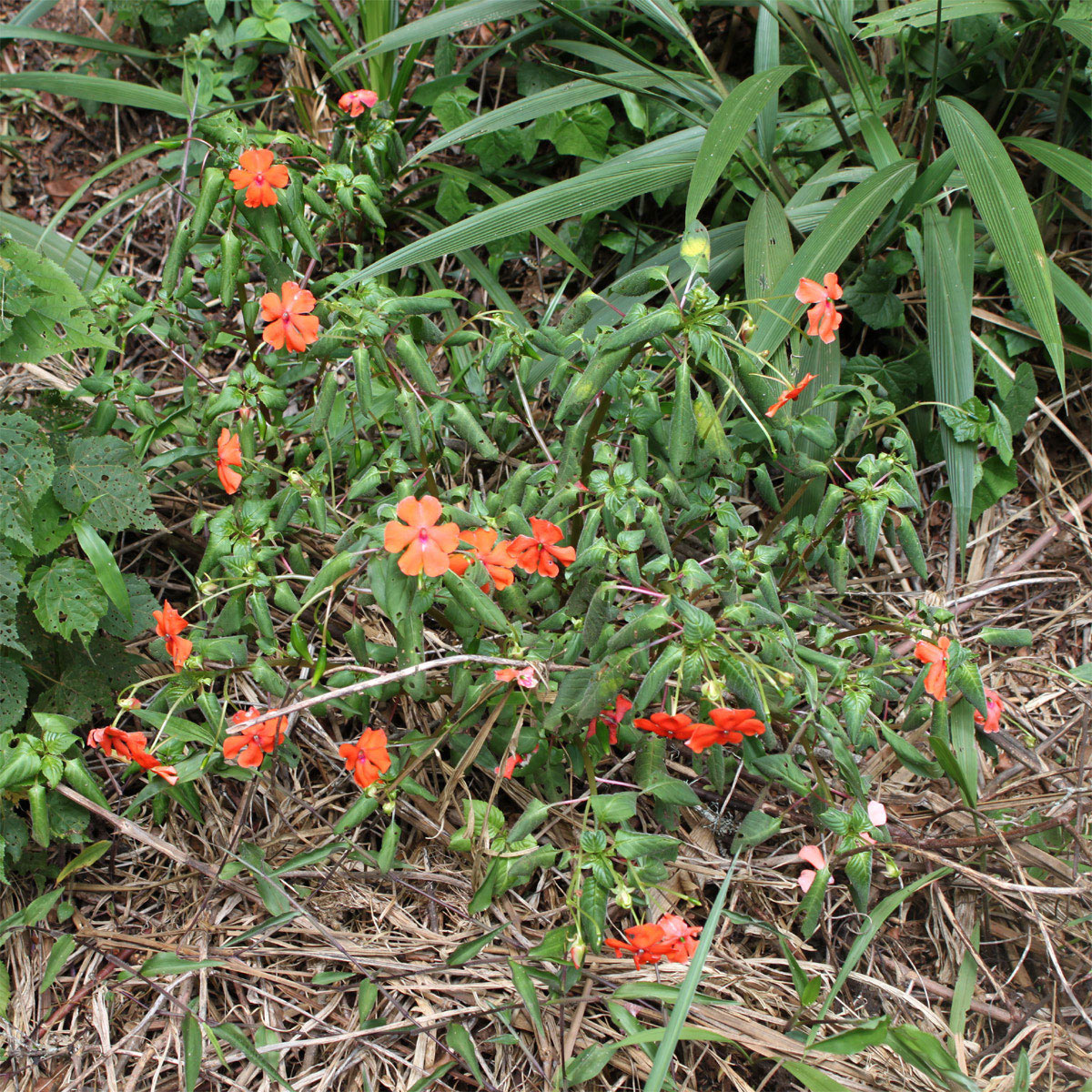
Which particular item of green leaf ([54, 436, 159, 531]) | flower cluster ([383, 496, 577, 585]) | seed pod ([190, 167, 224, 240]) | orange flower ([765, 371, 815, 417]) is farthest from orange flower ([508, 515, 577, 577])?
seed pod ([190, 167, 224, 240])

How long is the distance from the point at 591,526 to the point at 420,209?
50.3 inches

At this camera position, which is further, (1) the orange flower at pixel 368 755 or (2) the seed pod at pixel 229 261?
(2) the seed pod at pixel 229 261

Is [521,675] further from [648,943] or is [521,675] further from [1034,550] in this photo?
[1034,550]

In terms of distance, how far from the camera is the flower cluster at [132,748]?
1247 mm

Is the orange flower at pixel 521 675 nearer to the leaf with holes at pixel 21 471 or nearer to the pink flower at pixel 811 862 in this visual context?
the pink flower at pixel 811 862

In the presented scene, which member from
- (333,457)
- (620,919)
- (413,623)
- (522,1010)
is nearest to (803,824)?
(620,919)

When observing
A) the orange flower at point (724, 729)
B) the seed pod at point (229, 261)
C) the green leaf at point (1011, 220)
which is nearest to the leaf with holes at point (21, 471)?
the seed pod at point (229, 261)

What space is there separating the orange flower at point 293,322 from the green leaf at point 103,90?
116 centimetres

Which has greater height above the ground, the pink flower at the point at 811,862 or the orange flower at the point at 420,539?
the orange flower at the point at 420,539

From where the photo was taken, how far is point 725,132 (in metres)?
1.69

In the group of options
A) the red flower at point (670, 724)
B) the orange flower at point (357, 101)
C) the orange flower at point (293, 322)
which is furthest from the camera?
the orange flower at point (357, 101)

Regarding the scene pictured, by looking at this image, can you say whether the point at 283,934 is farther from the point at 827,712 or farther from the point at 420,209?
the point at 420,209

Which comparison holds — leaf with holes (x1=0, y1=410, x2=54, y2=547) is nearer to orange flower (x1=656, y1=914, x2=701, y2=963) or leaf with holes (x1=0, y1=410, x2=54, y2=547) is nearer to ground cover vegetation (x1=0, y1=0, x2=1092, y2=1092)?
ground cover vegetation (x1=0, y1=0, x2=1092, y2=1092)

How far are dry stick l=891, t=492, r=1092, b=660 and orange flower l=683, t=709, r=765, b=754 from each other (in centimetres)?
85
